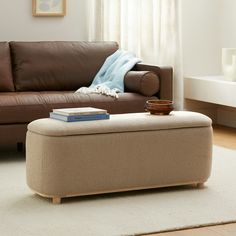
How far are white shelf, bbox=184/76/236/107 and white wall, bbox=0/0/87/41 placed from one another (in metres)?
1.17

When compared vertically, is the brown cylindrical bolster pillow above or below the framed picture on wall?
below

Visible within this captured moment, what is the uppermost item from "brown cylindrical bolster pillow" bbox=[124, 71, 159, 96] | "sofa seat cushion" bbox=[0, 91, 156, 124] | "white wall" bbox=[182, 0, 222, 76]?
"white wall" bbox=[182, 0, 222, 76]

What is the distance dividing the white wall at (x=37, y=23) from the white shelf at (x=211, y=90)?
1.17 m

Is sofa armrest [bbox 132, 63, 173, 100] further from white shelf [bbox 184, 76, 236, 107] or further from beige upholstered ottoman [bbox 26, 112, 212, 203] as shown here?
beige upholstered ottoman [bbox 26, 112, 212, 203]

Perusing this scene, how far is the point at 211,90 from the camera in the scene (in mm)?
6215

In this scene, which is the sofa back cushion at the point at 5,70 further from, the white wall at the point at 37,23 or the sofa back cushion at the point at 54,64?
the white wall at the point at 37,23

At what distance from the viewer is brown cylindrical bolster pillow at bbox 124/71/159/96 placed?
5.23m

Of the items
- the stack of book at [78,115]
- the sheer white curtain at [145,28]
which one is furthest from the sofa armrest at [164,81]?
the stack of book at [78,115]

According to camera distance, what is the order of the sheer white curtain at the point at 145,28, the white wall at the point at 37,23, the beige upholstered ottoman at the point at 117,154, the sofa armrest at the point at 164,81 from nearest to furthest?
the beige upholstered ottoman at the point at 117,154 → the sofa armrest at the point at 164,81 → the white wall at the point at 37,23 → the sheer white curtain at the point at 145,28

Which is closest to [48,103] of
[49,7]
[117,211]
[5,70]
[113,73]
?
[5,70]

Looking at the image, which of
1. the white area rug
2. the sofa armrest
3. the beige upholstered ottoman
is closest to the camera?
the white area rug

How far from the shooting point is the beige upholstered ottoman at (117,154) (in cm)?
360

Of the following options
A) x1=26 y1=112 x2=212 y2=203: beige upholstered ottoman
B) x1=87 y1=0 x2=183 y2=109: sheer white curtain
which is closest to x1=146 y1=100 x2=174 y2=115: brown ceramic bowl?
x1=26 y1=112 x2=212 y2=203: beige upholstered ottoman

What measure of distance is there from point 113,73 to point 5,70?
2.91 ft
